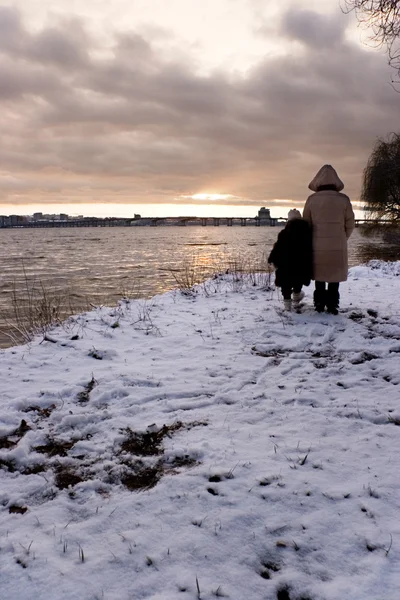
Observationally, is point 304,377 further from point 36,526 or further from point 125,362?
point 36,526

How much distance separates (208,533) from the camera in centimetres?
211

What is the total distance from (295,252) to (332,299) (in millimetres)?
1067

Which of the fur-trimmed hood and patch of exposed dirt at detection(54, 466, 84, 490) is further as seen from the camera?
the fur-trimmed hood

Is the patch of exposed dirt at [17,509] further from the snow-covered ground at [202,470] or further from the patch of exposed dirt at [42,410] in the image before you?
the patch of exposed dirt at [42,410]

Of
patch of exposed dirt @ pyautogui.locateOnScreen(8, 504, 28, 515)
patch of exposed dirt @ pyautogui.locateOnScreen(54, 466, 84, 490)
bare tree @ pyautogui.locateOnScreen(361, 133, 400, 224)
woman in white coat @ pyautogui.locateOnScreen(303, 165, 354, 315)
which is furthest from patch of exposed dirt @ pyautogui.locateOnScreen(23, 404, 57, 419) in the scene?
bare tree @ pyautogui.locateOnScreen(361, 133, 400, 224)

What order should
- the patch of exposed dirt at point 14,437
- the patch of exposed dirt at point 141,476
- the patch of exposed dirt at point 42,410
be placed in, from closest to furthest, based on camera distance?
the patch of exposed dirt at point 141,476, the patch of exposed dirt at point 14,437, the patch of exposed dirt at point 42,410

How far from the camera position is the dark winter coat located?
642cm

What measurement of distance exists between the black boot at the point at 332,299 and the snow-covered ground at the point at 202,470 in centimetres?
116

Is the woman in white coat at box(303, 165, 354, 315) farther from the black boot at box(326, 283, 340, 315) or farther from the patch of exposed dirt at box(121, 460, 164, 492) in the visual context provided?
the patch of exposed dirt at box(121, 460, 164, 492)

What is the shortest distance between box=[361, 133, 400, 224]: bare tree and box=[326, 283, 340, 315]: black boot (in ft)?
78.9

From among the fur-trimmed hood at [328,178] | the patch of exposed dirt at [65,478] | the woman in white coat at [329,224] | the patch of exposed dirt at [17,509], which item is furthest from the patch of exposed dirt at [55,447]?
the fur-trimmed hood at [328,178]

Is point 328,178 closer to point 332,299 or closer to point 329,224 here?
point 329,224

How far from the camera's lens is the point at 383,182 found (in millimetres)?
27484

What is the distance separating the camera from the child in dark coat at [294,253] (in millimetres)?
6418
